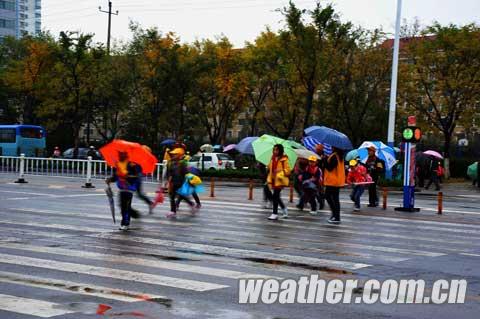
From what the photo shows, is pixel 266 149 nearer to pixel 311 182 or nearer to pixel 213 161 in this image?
pixel 311 182

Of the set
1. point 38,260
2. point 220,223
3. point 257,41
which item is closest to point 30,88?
point 257,41

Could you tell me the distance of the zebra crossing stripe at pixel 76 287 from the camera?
8719 millimetres

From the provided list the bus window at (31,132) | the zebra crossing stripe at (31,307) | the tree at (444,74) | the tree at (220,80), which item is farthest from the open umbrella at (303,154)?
the bus window at (31,132)

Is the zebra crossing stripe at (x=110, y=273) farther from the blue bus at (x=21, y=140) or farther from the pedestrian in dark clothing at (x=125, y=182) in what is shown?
the blue bus at (x=21, y=140)

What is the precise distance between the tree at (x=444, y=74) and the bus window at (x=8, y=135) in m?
29.5

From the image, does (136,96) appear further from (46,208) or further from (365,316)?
(365,316)

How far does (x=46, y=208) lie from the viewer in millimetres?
20031

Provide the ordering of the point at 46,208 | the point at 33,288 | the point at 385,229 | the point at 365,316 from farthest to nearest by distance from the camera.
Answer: the point at 46,208
the point at 385,229
the point at 33,288
the point at 365,316

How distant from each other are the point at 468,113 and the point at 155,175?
22442 mm

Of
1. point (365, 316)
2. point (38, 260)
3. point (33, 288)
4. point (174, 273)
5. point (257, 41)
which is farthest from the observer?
point (257, 41)

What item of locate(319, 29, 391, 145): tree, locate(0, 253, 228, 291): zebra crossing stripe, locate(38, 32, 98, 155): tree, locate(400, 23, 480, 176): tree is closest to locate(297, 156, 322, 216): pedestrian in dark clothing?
locate(0, 253, 228, 291): zebra crossing stripe

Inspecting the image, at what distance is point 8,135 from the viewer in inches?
2420

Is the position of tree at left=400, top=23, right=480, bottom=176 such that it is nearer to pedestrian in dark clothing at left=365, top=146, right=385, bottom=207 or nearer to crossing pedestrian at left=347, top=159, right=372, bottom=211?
pedestrian in dark clothing at left=365, top=146, right=385, bottom=207

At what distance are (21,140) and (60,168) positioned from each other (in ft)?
91.8
